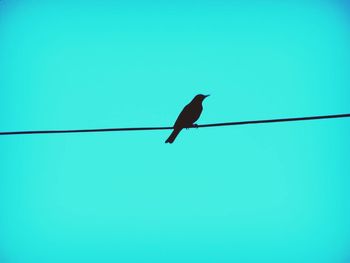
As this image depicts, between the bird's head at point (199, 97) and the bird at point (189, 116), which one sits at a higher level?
the bird's head at point (199, 97)

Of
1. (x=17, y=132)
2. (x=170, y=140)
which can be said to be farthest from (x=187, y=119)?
(x=17, y=132)

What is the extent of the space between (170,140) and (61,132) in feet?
10.8

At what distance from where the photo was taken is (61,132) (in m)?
4.43

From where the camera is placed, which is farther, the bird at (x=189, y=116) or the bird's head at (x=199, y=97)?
the bird's head at (x=199, y=97)

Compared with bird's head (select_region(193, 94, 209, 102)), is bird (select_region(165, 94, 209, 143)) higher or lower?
lower

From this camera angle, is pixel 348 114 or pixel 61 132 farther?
pixel 61 132

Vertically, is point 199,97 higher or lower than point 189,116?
higher

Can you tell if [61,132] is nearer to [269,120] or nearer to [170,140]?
[269,120]

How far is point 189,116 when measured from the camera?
760 centimetres

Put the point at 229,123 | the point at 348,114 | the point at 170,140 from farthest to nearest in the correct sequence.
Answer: the point at 170,140 → the point at 229,123 → the point at 348,114

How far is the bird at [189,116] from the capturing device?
296 inches

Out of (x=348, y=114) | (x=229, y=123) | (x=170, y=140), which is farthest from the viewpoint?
(x=170, y=140)

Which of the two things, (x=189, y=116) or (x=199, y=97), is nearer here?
(x=189, y=116)

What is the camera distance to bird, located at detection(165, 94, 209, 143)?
7.51 metres
